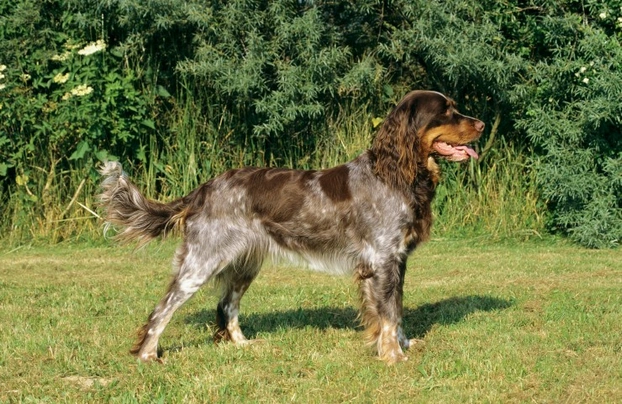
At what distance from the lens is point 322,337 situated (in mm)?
6758

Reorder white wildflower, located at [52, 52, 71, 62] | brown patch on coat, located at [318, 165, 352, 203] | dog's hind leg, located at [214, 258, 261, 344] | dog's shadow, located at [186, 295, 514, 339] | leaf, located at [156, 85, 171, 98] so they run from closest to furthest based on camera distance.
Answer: brown patch on coat, located at [318, 165, 352, 203]
dog's hind leg, located at [214, 258, 261, 344]
dog's shadow, located at [186, 295, 514, 339]
white wildflower, located at [52, 52, 71, 62]
leaf, located at [156, 85, 171, 98]

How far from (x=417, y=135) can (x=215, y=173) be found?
21.1ft

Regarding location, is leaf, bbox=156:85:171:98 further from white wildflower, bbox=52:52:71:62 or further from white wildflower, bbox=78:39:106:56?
white wildflower, bbox=52:52:71:62

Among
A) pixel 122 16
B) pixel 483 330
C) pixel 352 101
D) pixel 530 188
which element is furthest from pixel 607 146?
pixel 122 16

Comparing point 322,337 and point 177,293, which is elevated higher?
point 177,293

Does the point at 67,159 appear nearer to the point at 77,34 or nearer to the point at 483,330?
the point at 77,34

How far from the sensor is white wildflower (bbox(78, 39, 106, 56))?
37.7 feet

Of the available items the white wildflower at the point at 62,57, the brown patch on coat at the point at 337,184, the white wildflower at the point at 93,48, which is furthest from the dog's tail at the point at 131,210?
the white wildflower at the point at 62,57

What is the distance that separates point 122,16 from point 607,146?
646cm

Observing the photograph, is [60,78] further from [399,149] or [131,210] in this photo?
[399,149]

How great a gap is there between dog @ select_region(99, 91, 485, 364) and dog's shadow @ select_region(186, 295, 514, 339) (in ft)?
2.60

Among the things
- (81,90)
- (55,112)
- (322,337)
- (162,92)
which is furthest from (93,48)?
(322,337)

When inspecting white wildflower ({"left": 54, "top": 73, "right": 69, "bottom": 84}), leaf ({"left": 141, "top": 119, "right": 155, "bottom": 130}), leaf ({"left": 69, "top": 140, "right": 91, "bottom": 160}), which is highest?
white wildflower ({"left": 54, "top": 73, "right": 69, "bottom": 84})

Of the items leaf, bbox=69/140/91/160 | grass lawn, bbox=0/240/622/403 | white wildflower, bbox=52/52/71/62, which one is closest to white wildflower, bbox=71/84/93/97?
white wildflower, bbox=52/52/71/62
